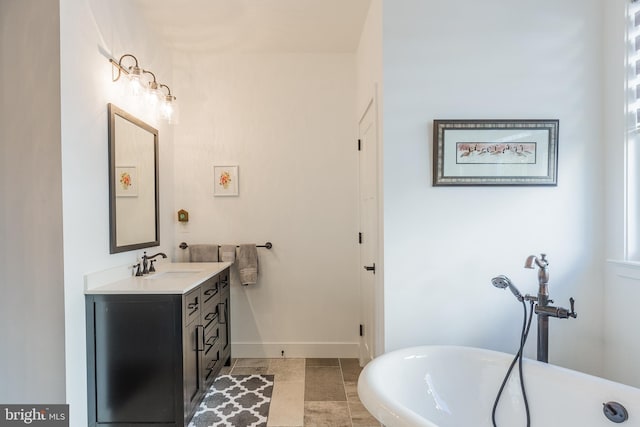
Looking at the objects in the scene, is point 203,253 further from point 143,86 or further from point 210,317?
point 143,86

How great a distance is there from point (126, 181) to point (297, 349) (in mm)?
1989

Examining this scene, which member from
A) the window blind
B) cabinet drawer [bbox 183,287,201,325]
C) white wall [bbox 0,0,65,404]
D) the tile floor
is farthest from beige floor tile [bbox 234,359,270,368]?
the window blind

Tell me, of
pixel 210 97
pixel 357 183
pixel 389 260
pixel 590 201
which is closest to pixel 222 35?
pixel 210 97

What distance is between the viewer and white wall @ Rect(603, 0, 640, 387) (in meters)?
1.69

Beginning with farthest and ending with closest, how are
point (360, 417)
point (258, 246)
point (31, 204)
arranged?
point (258, 246)
point (360, 417)
point (31, 204)

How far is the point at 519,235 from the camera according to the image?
1871mm

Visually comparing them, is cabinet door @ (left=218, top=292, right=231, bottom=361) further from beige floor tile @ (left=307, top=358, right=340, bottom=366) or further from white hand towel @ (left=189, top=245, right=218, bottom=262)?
beige floor tile @ (left=307, top=358, right=340, bottom=366)

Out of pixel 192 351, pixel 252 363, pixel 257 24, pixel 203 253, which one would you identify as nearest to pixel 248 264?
pixel 203 253

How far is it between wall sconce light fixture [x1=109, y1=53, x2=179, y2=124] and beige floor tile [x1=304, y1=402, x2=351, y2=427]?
229 centimetres

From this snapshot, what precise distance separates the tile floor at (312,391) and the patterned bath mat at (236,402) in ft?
0.22

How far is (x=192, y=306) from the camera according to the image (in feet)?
6.75

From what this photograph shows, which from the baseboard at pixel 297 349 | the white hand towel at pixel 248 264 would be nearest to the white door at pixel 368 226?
the baseboard at pixel 297 349

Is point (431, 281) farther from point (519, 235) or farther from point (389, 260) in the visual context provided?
point (519, 235)

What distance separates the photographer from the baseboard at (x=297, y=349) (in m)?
3.04
